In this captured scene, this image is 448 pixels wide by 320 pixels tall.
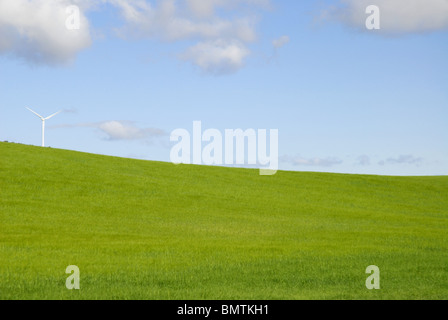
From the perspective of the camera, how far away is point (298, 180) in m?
47.2

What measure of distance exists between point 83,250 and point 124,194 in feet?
53.1

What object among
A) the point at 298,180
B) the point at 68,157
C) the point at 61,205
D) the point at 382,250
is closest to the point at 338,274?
the point at 382,250

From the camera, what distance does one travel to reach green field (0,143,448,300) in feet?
40.9

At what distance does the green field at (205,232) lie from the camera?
40.9 ft

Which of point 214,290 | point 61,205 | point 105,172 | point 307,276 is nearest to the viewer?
point 214,290

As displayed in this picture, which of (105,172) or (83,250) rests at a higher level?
(105,172)

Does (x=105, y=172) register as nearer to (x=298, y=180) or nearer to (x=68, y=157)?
(x=68, y=157)

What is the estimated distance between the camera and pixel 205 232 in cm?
2359

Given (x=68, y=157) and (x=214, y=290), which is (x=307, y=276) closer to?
(x=214, y=290)
